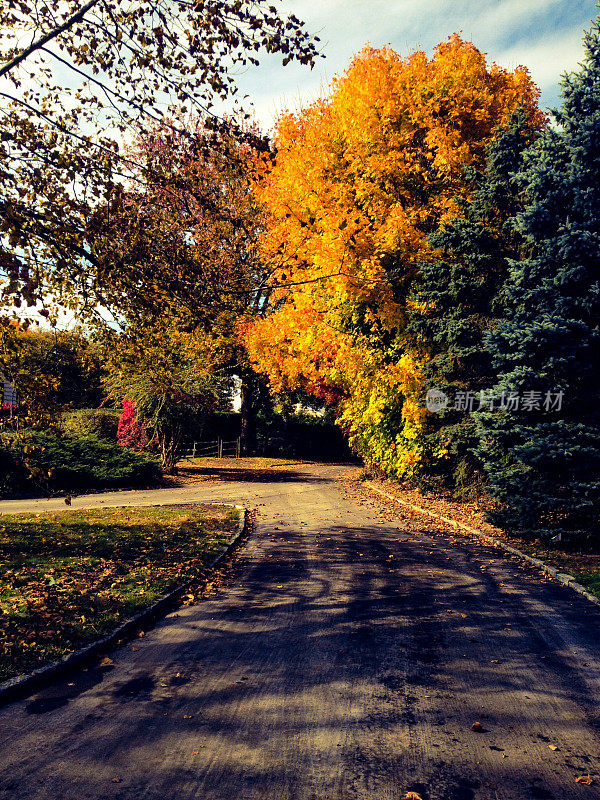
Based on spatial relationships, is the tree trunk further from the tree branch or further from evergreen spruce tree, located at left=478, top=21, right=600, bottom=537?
the tree branch

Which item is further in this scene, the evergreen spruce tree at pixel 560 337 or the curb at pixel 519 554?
the evergreen spruce tree at pixel 560 337

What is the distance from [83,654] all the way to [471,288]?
12.9 metres

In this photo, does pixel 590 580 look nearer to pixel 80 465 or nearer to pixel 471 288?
pixel 471 288

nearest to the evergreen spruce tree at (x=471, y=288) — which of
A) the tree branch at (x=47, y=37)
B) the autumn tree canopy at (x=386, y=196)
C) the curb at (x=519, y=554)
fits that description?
the autumn tree canopy at (x=386, y=196)

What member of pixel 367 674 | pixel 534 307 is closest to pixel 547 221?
pixel 534 307

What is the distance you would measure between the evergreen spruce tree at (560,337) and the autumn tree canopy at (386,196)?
541 cm

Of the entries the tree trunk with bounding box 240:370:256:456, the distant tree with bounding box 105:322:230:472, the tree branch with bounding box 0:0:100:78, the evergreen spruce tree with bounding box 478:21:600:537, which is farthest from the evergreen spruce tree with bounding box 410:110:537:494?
the tree trunk with bounding box 240:370:256:456

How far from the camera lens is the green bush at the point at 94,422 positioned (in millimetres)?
24500

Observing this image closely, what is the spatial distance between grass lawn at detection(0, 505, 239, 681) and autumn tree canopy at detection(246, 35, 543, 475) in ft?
26.1

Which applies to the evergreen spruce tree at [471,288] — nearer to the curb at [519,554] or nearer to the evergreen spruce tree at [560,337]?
the curb at [519,554]

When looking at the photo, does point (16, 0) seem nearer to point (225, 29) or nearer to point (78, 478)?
point (225, 29)

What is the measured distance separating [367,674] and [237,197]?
26252 millimetres

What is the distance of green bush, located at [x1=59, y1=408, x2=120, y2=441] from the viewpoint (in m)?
24.5

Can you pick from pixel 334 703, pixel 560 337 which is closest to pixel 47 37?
pixel 334 703
